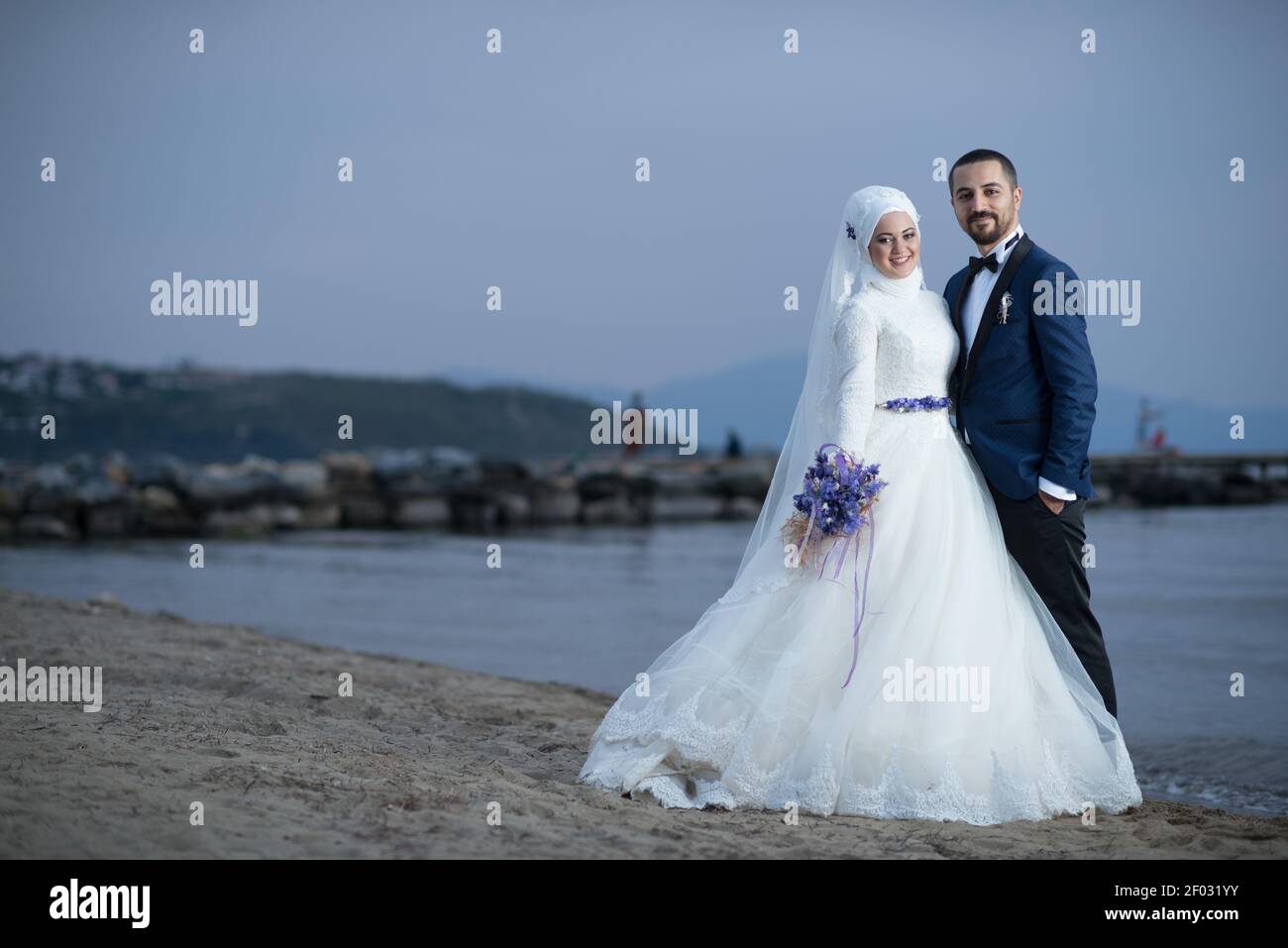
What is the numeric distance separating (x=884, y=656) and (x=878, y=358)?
3.67ft

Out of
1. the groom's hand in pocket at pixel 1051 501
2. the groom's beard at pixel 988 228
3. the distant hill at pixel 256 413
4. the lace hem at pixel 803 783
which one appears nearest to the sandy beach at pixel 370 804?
the lace hem at pixel 803 783

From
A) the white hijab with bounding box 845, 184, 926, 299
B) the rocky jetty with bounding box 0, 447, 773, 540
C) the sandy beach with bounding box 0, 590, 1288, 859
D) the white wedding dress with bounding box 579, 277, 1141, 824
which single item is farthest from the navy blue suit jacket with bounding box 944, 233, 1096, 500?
the rocky jetty with bounding box 0, 447, 773, 540

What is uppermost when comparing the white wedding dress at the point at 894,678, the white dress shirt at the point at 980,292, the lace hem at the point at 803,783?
the white dress shirt at the point at 980,292

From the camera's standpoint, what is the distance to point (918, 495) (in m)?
4.65

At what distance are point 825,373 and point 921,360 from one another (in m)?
0.36

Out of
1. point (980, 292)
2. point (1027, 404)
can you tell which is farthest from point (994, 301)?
point (1027, 404)

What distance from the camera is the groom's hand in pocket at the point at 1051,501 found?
15.3ft

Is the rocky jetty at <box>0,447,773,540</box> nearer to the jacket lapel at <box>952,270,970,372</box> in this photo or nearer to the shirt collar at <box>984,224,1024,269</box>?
the jacket lapel at <box>952,270,970,372</box>

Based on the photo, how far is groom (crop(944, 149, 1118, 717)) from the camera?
4.69 meters

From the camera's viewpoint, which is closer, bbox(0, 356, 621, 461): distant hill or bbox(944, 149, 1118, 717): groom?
bbox(944, 149, 1118, 717): groom

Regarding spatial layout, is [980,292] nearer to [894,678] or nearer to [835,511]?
[835,511]

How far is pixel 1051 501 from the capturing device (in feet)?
15.3

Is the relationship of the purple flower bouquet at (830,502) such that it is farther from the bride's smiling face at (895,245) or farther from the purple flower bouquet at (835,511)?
the bride's smiling face at (895,245)
